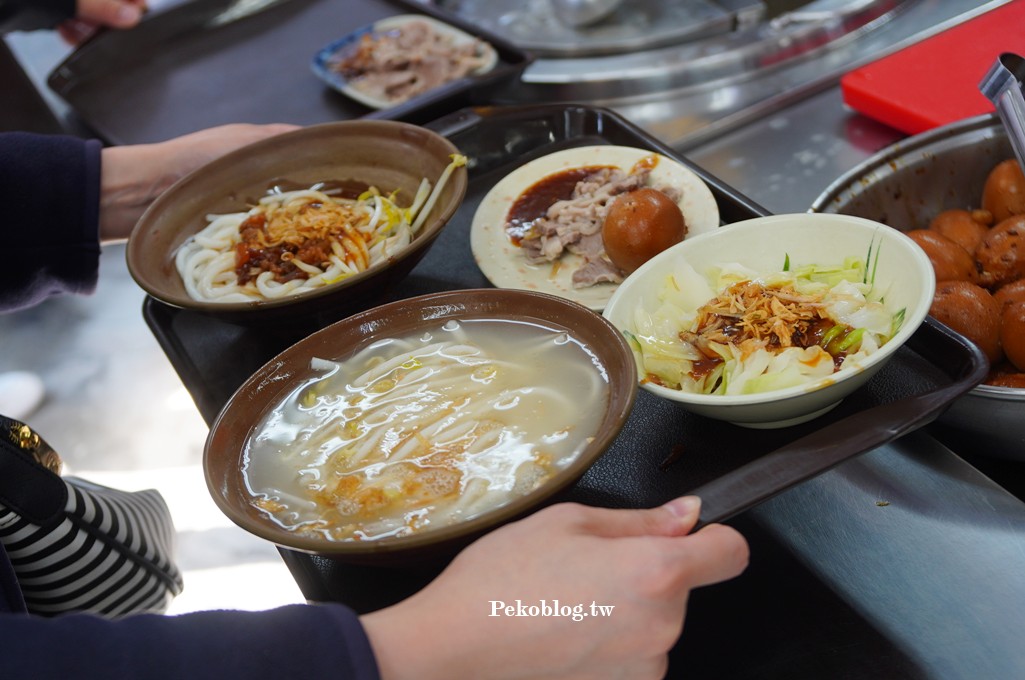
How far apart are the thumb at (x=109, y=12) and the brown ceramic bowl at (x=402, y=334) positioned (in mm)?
2338

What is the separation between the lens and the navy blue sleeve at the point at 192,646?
0.91 m

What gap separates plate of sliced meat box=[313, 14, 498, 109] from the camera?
2699 millimetres

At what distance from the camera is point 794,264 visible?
1.47 m

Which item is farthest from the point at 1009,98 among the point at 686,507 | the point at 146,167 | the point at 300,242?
the point at 146,167

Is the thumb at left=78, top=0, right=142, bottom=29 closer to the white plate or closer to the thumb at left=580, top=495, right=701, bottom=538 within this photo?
the white plate

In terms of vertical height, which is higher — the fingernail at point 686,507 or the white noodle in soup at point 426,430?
the fingernail at point 686,507

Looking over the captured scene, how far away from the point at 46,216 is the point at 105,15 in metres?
1.63

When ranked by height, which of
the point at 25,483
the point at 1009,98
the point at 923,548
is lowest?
the point at 25,483

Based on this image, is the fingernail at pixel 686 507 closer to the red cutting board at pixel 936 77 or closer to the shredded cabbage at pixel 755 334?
the shredded cabbage at pixel 755 334

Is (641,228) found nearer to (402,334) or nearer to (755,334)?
(755,334)

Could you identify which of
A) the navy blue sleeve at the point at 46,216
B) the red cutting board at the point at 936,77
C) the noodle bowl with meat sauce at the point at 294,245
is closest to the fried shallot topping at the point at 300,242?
the noodle bowl with meat sauce at the point at 294,245

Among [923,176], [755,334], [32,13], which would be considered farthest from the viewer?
[32,13]

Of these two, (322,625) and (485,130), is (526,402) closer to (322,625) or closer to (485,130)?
(322,625)

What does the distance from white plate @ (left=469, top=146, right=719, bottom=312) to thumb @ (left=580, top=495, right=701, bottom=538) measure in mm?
615
